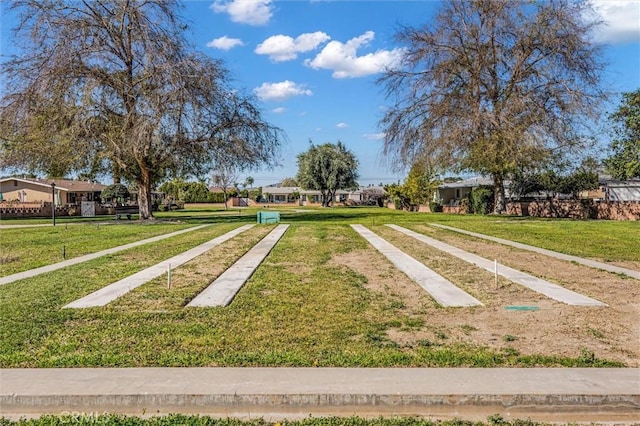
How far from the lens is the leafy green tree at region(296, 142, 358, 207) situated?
59.9 meters

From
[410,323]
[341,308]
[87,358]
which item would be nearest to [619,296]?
[410,323]

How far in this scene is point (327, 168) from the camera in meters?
60.2

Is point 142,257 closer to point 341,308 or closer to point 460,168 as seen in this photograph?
point 341,308

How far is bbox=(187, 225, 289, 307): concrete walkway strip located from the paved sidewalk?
2700 mm

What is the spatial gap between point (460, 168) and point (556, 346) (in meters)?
24.0

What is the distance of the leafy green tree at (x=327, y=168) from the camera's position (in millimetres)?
59875

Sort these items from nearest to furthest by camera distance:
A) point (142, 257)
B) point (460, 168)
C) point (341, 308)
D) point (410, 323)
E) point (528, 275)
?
point (410, 323) < point (341, 308) < point (528, 275) < point (142, 257) < point (460, 168)

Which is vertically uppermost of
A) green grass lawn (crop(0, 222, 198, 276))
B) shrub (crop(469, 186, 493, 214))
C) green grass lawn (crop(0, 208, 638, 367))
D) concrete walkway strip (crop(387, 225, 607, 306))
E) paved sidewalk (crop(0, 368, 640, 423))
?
shrub (crop(469, 186, 493, 214))

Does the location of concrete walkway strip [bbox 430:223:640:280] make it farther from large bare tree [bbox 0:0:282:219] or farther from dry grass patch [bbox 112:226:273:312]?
large bare tree [bbox 0:0:282:219]

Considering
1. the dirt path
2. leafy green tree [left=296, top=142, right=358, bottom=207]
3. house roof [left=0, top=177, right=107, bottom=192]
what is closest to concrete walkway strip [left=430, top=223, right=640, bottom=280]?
the dirt path

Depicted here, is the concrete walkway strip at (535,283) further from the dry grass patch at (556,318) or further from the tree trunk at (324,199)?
the tree trunk at (324,199)

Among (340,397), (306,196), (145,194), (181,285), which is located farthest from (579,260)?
(306,196)

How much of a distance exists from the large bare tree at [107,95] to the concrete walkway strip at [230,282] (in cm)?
1105

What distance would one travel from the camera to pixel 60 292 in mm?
7305
